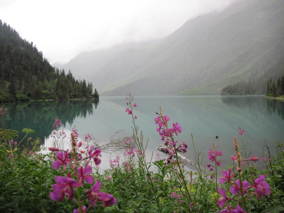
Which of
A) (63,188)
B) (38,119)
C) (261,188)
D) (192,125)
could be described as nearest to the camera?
(63,188)

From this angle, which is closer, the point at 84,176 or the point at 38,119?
the point at 84,176

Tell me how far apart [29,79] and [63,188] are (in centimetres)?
13013

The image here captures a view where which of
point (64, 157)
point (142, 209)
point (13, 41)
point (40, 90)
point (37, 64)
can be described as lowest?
point (142, 209)

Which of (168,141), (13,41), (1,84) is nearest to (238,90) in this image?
(1,84)

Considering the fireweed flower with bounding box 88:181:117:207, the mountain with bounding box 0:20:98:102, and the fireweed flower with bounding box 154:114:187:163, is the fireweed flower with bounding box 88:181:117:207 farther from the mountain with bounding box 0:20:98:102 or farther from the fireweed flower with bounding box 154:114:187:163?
the mountain with bounding box 0:20:98:102

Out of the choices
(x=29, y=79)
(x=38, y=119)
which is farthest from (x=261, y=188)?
(x=29, y=79)

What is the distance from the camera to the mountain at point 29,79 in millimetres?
95494

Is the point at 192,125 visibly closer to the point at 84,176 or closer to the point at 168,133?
the point at 168,133

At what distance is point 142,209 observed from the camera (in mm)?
2896

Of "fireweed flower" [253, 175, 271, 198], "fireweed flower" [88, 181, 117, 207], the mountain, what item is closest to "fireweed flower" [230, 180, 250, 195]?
"fireweed flower" [253, 175, 271, 198]

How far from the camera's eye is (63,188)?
1136mm

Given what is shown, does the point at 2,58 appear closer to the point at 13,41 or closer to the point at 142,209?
the point at 13,41

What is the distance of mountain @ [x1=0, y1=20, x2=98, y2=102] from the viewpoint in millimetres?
95494

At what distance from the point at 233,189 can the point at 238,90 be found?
707 ft
